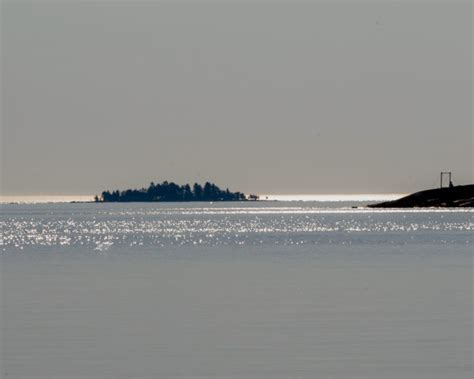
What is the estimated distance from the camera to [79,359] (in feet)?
105

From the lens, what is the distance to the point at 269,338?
117 feet

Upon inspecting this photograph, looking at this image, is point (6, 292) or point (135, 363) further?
point (6, 292)

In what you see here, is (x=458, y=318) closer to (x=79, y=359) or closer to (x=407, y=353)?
(x=407, y=353)

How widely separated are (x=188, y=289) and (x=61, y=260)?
30059mm

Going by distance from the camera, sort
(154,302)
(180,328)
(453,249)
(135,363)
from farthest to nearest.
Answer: (453,249)
(154,302)
(180,328)
(135,363)

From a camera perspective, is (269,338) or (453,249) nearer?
(269,338)

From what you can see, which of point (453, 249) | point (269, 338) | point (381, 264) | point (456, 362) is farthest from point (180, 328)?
point (453, 249)

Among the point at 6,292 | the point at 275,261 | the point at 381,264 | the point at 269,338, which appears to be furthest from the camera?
the point at 275,261

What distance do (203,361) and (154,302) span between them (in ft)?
54.0

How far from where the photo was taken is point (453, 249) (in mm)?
95125

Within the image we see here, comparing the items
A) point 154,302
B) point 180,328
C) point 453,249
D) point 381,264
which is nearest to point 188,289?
point 154,302

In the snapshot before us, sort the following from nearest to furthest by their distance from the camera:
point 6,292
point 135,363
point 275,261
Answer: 1. point 135,363
2. point 6,292
3. point 275,261

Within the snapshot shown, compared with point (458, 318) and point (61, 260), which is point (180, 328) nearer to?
point (458, 318)

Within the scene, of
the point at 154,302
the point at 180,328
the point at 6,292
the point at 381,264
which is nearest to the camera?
the point at 180,328
